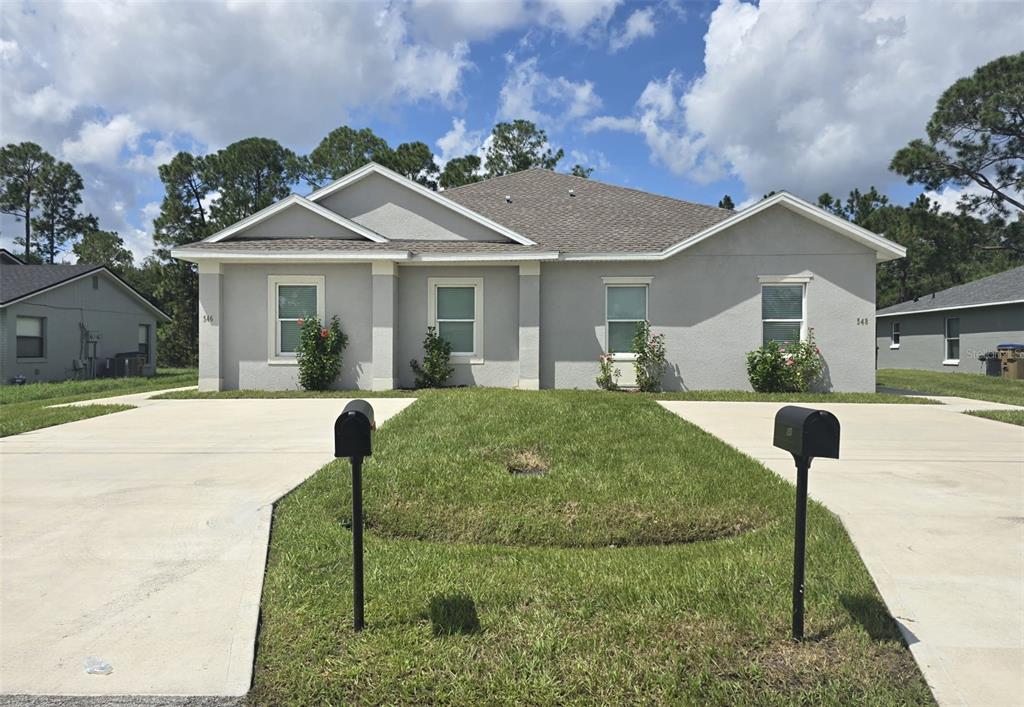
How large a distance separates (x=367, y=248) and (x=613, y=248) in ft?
19.1

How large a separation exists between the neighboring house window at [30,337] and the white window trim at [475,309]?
16.5 meters

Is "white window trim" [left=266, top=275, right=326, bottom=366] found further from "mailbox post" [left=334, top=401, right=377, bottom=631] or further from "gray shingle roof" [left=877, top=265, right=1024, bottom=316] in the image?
"gray shingle roof" [left=877, top=265, right=1024, bottom=316]

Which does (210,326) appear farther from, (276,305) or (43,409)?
(43,409)

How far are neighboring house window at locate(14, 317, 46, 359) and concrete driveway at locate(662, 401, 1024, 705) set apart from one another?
76.9 ft

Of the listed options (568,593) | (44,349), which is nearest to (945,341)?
(568,593)

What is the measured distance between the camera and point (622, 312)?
13883 millimetres

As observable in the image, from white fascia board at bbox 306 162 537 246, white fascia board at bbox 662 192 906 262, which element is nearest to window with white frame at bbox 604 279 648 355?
white fascia board at bbox 662 192 906 262

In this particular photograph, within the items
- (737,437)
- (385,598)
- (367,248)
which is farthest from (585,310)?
(385,598)

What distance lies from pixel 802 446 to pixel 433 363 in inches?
435

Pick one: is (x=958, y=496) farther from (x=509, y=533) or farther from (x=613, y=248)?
(x=613, y=248)

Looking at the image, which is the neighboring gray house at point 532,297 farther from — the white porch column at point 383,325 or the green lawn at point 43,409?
the green lawn at point 43,409

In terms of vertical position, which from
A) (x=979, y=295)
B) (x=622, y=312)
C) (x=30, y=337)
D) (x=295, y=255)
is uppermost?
(x=979, y=295)

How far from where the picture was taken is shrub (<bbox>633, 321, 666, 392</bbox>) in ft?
44.1

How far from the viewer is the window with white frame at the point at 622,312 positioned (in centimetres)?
1383
